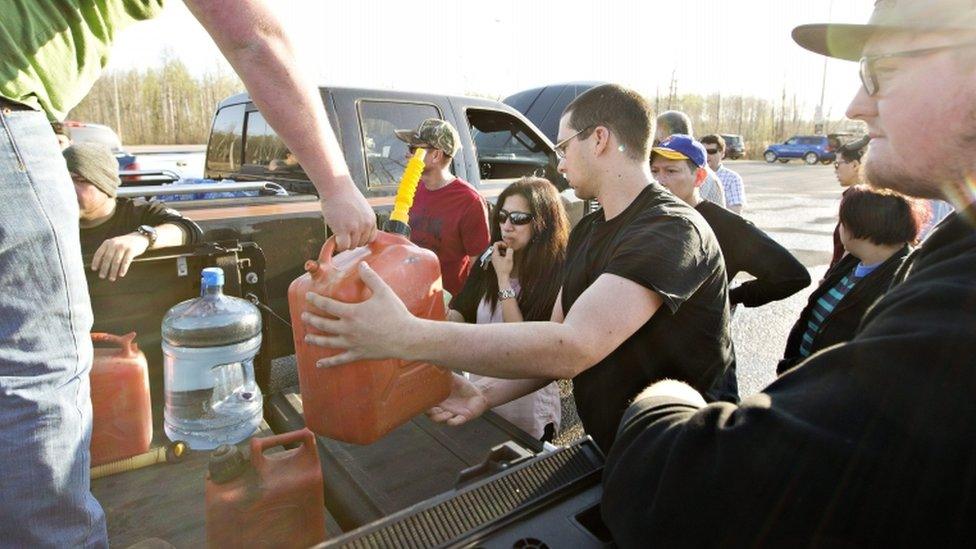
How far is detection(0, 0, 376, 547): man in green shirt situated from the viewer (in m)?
1.11

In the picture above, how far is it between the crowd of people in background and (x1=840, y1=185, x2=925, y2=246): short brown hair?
0.01m

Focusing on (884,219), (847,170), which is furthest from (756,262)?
(847,170)

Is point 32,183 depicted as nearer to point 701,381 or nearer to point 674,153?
point 701,381

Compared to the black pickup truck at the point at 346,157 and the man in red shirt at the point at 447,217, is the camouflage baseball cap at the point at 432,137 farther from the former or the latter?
the black pickup truck at the point at 346,157

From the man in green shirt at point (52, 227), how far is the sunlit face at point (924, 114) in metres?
1.16

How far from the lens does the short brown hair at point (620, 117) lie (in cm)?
213

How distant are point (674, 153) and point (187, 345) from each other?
2.81m

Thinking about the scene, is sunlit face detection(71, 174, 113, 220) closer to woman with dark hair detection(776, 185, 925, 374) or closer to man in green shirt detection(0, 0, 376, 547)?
man in green shirt detection(0, 0, 376, 547)

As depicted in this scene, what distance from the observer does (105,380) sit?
197 centimetres

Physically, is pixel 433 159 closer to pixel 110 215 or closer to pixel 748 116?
pixel 110 215

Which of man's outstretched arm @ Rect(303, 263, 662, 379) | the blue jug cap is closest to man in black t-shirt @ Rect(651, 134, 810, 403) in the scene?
man's outstretched arm @ Rect(303, 263, 662, 379)

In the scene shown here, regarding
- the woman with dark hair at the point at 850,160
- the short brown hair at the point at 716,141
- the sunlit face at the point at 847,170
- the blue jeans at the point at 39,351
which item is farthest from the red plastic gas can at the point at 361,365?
the short brown hair at the point at 716,141

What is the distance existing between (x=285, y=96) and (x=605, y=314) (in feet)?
3.22

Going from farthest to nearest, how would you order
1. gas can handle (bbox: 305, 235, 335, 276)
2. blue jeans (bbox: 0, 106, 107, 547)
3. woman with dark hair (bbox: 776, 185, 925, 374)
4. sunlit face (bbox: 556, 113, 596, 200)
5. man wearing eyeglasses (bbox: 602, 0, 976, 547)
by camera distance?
woman with dark hair (bbox: 776, 185, 925, 374), sunlit face (bbox: 556, 113, 596, 200), gas can handle (bbox: 305, 235, 335, 276), blue jeans (bbox: 0, 106, 107, 547), man wearing eyeglasses (bbox: 602, 0, 976, 547)
